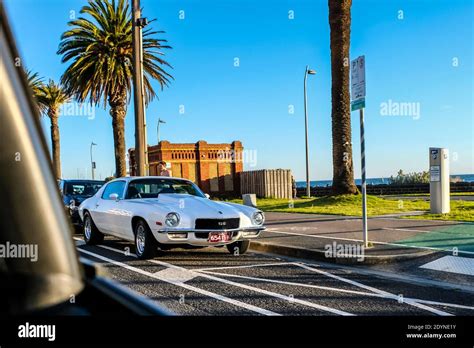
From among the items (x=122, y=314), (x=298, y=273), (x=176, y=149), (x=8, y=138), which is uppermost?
(x=176, y=149)

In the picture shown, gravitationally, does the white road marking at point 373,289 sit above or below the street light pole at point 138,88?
below

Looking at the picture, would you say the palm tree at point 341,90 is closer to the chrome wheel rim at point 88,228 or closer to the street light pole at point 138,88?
the street light pole at point 138,88

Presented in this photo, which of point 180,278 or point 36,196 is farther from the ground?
point 36,196

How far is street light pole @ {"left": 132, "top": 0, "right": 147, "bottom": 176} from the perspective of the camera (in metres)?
14.3

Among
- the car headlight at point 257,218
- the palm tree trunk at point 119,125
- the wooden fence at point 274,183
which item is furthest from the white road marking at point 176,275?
the wooden fence at point 274,183

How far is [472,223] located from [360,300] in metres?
6.95

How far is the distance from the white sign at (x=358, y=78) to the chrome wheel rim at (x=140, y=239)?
4.29 meters

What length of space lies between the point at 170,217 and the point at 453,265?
4.18 meters

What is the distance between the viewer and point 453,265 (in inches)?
251

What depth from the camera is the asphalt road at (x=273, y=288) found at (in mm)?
4410

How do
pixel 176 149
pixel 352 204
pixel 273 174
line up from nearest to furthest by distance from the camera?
1. pixel 352 204
2. pixel 273 174
3. pixel 176 149

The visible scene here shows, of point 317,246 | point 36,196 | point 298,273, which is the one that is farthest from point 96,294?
point 317,246

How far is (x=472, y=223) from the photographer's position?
34.1 feet

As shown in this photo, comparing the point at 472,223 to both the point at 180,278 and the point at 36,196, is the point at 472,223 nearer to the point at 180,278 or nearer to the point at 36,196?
the point at 180,278
